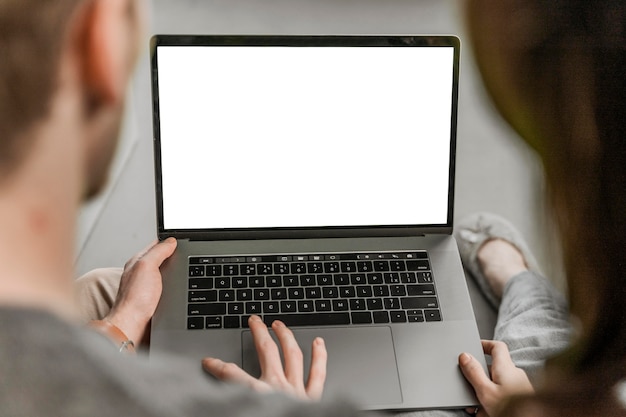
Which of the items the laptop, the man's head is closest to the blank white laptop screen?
the laptop

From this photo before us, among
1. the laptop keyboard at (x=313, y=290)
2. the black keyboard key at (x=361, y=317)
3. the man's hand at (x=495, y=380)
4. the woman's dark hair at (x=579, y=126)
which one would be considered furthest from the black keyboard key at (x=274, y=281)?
the woman's dark hair at (x=579, y=126)

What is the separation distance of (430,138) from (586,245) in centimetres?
38

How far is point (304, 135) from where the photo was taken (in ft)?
3.02

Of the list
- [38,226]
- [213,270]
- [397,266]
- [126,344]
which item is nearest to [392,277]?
[397,266]

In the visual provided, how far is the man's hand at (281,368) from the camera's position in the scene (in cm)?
77

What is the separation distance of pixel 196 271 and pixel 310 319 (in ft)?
0.54

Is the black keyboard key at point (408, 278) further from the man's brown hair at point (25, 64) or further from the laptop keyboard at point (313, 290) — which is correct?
the man's brown hair at point (25, 64)

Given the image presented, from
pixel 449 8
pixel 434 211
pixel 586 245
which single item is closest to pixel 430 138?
pixel 434 211

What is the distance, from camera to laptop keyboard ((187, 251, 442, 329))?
87 cm

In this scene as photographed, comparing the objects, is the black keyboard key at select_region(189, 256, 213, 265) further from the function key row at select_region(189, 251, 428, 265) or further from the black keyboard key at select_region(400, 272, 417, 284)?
the black keyboard key at select_region(400, 272, 417, 284)

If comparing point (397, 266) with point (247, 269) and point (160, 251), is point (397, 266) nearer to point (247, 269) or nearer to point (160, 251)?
point (247, 269)

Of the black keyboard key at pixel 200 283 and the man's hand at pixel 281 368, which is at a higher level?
the black keyboard key at pixel 200 283

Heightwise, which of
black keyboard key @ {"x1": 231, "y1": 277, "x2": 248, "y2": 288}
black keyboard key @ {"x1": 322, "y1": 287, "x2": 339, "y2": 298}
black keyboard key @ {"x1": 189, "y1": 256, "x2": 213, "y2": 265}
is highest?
black keyboard key @ {"x1": 189, "y1": 256, "x2": 213, "y2": 265}

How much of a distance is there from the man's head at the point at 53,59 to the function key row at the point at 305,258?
565 mm
